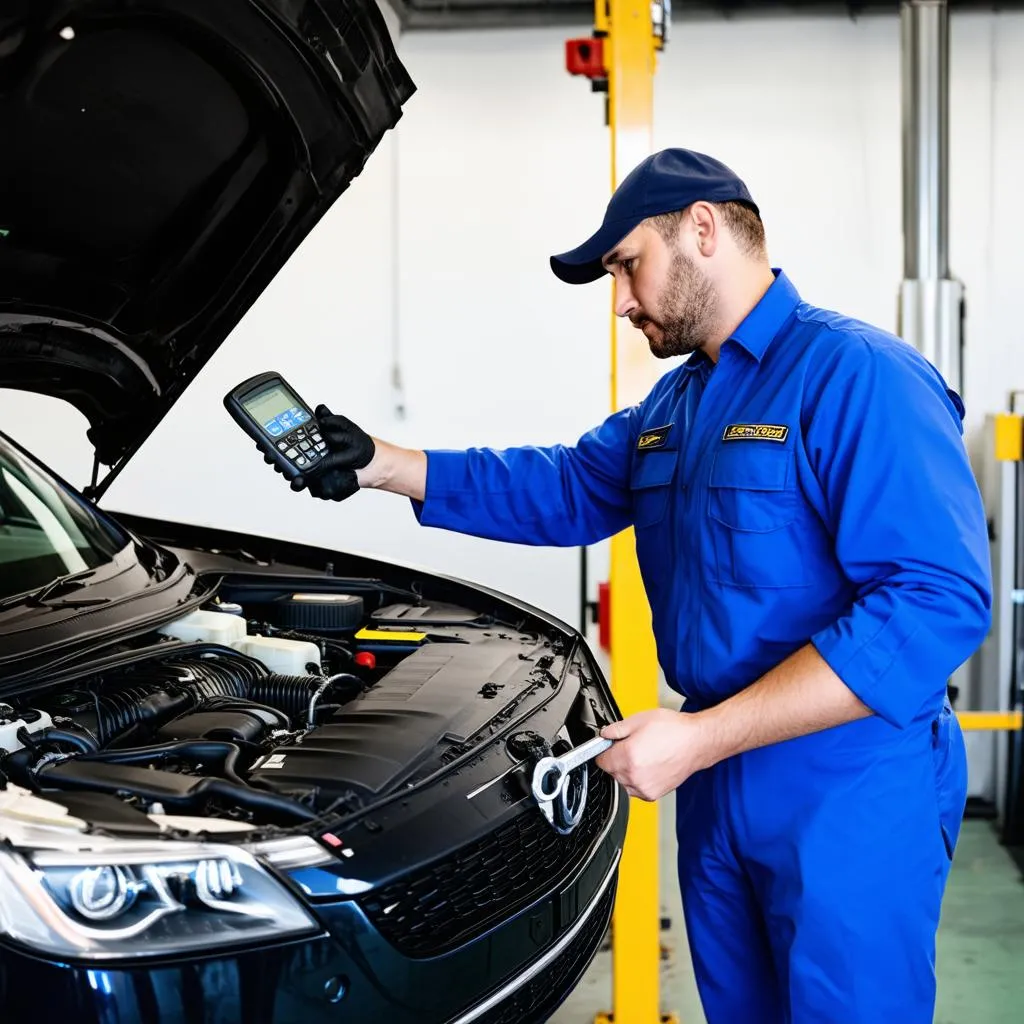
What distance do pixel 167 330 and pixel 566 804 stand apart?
130 centimetres

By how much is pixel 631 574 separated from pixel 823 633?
1046 mm

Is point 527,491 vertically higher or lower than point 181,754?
higher

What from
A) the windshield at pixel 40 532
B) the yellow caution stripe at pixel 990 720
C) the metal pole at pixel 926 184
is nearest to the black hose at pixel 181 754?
the windshield at pixel 40 532

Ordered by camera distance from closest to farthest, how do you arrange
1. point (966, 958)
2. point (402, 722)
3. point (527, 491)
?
point (402, 722) < point (527, 491) < point (966, 958)

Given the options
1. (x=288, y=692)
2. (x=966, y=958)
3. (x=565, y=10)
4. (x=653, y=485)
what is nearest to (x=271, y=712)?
(x=288, y=692)

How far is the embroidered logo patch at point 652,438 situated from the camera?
1.81 metres

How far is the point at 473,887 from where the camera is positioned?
145 centimetres

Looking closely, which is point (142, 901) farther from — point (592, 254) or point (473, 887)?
point (592, 254)

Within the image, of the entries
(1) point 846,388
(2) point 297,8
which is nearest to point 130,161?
(2) point 297,8

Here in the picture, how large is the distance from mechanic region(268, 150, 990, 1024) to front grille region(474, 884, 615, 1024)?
0.53 ft

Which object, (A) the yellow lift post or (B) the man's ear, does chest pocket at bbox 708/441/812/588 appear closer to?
(B) the man's ear

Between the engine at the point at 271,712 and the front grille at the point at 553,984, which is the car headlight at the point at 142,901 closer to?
the engine at the point at 271,712

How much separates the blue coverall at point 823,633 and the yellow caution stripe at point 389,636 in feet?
1.96

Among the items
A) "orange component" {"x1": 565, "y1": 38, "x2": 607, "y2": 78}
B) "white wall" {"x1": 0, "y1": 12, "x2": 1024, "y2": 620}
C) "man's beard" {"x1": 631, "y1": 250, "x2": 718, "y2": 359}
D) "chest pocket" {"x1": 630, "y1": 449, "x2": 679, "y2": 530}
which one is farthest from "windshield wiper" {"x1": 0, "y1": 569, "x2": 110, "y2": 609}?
"white wall" {"x1": 0, "y1": 12, "x2": 1024, "y2": 620}
